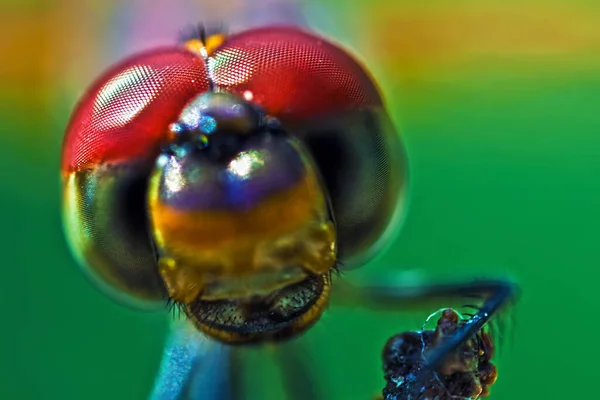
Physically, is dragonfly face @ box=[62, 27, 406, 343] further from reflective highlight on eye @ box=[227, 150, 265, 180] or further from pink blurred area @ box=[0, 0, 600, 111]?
pink blurred area @ box=[0, 0, 600, 111]

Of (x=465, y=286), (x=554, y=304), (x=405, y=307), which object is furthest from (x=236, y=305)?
(x=554, y=304)

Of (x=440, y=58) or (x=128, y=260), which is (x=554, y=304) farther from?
(x=128, y=260)

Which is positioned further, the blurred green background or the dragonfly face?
the blurred green background

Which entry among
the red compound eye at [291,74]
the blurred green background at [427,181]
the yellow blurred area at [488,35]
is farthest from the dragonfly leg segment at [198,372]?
the yellow blurred area at [488,35]

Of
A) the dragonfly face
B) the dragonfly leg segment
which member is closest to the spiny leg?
the dragonfly face

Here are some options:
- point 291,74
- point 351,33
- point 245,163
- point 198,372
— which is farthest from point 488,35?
point 245,163

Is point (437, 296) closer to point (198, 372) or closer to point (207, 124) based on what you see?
point (198, 372)

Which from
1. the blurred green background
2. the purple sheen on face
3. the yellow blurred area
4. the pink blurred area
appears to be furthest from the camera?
the yellow blurred area
